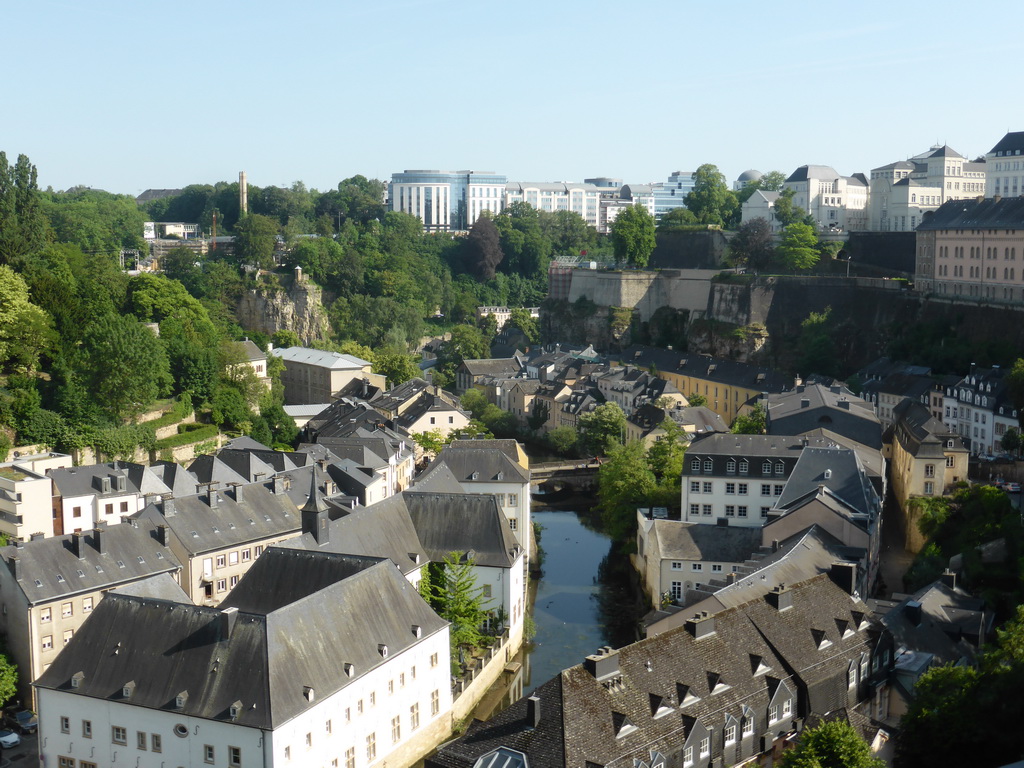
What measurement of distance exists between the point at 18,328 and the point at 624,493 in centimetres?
2375

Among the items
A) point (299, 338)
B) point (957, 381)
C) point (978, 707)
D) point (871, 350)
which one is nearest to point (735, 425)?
point (957, 381)

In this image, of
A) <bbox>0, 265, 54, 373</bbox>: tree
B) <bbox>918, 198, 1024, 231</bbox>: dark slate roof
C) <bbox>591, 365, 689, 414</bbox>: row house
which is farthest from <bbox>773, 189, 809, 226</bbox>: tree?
<bbox>0, 265, 54, 373</bbox>: tree

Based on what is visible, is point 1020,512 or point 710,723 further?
point 1020,512

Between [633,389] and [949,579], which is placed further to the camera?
[633,389]

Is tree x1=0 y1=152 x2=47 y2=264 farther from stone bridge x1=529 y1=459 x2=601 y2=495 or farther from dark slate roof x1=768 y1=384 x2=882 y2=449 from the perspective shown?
dark slate roof x1=768 y1=384 x2=882 y2=449

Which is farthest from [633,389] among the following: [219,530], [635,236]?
[219,530]

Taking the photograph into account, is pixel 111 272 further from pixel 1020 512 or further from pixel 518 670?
pixel 1020 512

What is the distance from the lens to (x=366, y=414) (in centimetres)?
5175

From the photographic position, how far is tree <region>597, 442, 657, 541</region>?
37.8 m

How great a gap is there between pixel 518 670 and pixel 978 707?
12840mm

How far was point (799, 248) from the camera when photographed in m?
67.5

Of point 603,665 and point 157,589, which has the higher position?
point 603,665

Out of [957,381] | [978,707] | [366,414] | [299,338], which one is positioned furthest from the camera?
[299,338]

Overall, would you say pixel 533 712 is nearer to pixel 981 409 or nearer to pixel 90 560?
pixel 90 560
